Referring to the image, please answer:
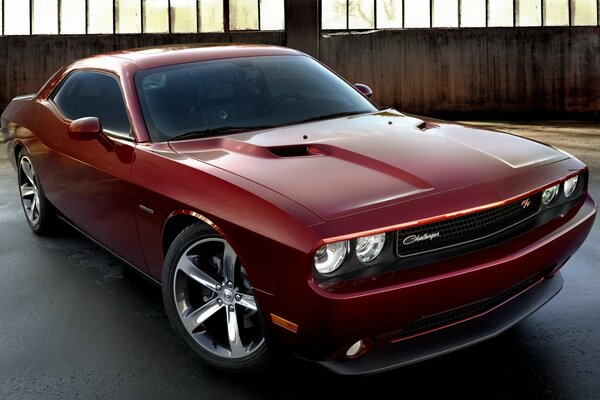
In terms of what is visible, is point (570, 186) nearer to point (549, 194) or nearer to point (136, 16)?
point (549, 194)

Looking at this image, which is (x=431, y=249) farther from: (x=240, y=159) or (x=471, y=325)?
(x=240, y=159)

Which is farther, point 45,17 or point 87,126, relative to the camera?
point 45,17

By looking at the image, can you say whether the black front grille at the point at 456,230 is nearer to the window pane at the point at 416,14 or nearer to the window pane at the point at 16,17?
the window pane at the point at 416,14

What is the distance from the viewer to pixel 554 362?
120 inches

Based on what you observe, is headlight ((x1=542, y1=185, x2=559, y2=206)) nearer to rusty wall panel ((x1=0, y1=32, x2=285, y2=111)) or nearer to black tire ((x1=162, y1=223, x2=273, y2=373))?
black tire ((x1=162, y1=223, x2=273, y2=373))

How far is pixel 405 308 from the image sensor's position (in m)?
2.49

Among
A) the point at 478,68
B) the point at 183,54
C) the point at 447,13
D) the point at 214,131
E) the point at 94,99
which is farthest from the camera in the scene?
the point at 447,13

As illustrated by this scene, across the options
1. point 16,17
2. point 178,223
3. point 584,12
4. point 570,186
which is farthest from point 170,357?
point 584,12

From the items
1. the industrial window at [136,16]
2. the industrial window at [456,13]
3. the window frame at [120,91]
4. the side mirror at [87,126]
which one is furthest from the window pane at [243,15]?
the side mirror at [87,126]

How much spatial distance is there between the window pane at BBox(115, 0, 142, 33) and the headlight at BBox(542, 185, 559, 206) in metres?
15.4

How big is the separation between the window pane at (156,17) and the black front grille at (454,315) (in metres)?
15.5

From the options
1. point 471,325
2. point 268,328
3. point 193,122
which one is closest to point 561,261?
point 471,325

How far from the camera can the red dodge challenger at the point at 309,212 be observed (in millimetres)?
2506

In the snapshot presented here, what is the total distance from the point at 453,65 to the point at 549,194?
1382cm
